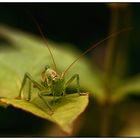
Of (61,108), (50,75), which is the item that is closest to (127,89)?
(50,75)

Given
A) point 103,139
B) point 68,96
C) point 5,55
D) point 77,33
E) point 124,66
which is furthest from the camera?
point 77,33

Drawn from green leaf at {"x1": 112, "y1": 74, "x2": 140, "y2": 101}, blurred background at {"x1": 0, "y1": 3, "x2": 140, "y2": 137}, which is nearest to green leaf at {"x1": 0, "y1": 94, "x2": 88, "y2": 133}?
green leaf at {"x1": 112, "y1": 74, "x2": 140, "y2": 101}

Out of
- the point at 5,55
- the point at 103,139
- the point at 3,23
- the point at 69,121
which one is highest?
the point at 3,23

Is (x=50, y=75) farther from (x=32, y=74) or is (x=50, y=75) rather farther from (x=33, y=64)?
(x=33, y=64)

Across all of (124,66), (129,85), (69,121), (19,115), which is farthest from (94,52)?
(69,121)

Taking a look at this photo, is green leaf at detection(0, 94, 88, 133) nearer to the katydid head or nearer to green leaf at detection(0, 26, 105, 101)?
the katydid head

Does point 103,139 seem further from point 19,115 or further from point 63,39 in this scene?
point 63,39
